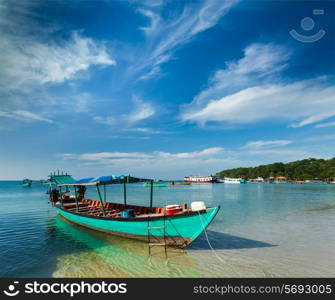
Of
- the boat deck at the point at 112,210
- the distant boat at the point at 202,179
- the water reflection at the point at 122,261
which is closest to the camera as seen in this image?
the water reflection at the point at 122,261

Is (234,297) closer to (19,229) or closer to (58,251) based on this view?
(58,251)

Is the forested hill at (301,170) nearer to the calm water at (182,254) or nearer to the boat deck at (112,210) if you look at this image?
the calm water at (182,254)

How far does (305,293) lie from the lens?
7.31 m

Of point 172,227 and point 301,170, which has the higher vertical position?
point 301,170

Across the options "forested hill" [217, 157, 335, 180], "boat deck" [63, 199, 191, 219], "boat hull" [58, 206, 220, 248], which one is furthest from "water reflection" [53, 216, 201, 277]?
"forested hill" [217, 157, 335, 180]

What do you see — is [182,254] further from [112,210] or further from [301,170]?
[301,170]

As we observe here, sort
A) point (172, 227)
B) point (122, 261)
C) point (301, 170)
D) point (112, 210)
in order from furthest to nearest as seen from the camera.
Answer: point (301, 170) < point (112, 210) < point (172, 227) < point (122, 261)

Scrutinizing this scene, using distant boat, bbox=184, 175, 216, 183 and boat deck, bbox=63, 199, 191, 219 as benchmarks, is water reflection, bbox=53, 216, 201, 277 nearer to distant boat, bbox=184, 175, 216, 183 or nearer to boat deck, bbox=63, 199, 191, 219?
boat deck, bbox=63, 199, 191, 219

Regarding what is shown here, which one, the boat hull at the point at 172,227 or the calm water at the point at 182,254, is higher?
the boat hull at the point at 172,227

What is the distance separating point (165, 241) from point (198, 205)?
3.01m

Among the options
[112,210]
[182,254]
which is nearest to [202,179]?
[112,210]

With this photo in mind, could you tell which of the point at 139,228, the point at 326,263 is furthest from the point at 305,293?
the point at 139,228

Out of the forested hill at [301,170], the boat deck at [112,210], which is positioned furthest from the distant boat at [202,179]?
the boat deck at [112,210]

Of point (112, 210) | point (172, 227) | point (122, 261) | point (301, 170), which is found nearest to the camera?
point (122, 261)
